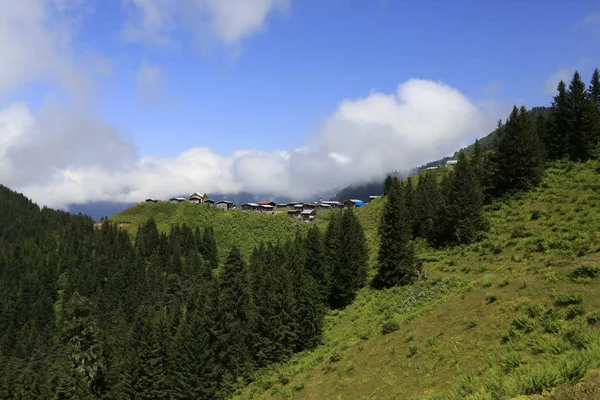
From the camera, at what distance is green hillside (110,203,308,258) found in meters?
150

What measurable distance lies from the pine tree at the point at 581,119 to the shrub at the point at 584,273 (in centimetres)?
5059

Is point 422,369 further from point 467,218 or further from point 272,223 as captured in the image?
point 272,223

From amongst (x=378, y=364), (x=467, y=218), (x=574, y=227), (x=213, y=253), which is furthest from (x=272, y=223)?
(x=378, y=364)

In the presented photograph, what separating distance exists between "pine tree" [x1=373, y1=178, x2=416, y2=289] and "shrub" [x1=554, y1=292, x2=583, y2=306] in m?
29.4

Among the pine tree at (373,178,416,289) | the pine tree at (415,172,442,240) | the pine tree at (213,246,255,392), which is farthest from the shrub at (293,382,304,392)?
the pine tree at (415,172,442,240)

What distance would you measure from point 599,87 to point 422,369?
263 feet

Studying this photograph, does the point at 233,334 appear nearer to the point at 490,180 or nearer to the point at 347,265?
the point at 347,265

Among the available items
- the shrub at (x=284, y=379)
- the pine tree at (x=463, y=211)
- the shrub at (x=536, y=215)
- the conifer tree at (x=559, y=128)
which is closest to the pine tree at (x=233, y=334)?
the shrub at (x=284, y=379)

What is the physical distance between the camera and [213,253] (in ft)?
431

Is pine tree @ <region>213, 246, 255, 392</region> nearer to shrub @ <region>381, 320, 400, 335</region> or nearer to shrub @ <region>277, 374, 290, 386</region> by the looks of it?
shrub @ <region>277, 374, 290, 386</region>

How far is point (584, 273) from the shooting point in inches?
1001

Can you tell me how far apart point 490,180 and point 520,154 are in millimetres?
9039

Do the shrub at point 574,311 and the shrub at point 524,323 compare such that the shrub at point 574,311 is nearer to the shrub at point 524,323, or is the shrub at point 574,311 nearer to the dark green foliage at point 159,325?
the shrub at point 524,323

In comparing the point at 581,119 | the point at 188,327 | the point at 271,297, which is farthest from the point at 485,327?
the point at 581,119
